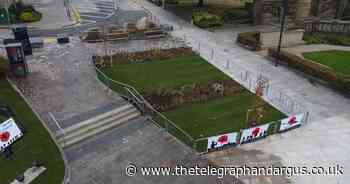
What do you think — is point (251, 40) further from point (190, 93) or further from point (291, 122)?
point (291, 122)

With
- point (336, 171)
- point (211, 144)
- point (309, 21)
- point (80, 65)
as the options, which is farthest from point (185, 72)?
point (309, 21)

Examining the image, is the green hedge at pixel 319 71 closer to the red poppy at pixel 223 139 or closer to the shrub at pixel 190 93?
the shrub at pixel 190 93

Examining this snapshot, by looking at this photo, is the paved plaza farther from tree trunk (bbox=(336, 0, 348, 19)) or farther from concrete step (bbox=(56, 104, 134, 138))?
tree trunk (bbox=(336, 0, 348, 19))

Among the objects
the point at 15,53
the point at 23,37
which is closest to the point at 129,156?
the point at 15,53

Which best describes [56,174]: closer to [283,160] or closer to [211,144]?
[211,144]

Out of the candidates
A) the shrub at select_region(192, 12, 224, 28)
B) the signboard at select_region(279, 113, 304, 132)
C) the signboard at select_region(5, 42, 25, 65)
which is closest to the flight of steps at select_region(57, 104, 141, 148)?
the signboard at select_region(5, 42, 25, 65)

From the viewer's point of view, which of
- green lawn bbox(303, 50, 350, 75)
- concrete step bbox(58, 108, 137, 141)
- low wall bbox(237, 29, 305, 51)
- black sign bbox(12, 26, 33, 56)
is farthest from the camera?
low wall bbox(237, 29, 305, 51)
